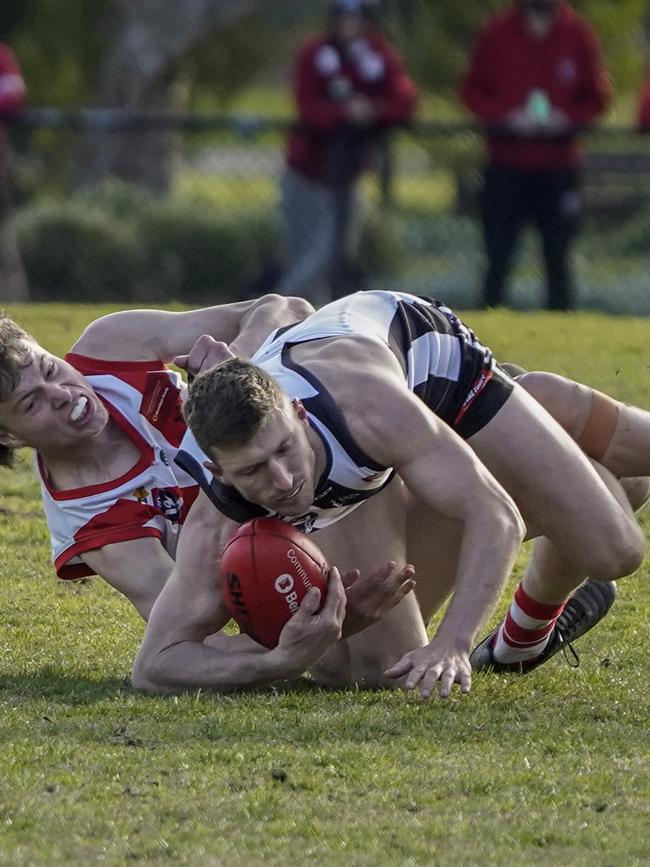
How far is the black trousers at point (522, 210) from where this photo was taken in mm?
13383

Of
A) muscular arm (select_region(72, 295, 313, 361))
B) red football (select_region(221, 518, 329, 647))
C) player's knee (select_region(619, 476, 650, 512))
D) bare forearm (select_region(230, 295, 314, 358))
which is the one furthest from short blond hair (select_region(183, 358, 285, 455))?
player's knee (select_region(619, 476, 650, 512))

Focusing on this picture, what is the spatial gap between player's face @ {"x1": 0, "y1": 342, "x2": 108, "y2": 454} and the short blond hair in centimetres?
94

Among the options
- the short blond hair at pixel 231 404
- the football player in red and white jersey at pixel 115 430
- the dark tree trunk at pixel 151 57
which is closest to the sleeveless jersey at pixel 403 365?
the short blond hair at pixel 231 404

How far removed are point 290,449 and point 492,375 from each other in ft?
3.36

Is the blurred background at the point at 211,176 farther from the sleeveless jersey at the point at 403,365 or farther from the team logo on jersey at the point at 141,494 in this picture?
the team logo on jersey at the point at 141,494

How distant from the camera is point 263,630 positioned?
18.0ft

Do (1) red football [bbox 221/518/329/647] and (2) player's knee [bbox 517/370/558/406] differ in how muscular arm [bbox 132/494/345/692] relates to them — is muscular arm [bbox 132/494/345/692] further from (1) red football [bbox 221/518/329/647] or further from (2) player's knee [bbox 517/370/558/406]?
(2) player's knee [bbox 517/370/558/406]

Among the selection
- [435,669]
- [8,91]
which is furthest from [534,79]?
[435,669]

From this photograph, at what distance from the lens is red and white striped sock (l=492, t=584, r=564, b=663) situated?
5.96 meters

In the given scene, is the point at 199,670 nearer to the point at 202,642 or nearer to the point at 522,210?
the point at 202,642

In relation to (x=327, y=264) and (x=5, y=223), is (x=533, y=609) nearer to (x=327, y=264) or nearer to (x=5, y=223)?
(x=327, y=264)

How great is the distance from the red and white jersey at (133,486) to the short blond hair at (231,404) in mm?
841

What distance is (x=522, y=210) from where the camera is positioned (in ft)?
44.0

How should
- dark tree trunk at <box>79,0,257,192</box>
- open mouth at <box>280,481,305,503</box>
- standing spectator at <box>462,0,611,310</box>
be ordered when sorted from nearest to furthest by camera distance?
open mouth at <box>280,481,305,503</box> → standing spectator at <box>462,0,611,310</box> → dark tree trunk at <box>79,0,257,192</box>
